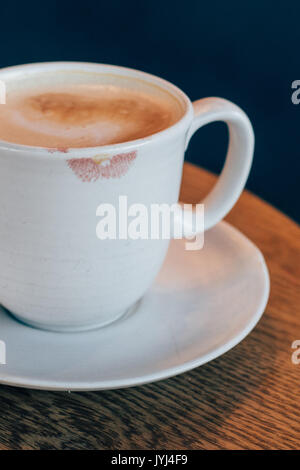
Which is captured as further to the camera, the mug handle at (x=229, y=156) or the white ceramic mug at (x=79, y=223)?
the mug handle at (x=229, y=156)

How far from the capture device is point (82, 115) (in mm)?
574

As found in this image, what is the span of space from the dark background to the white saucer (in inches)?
47.7

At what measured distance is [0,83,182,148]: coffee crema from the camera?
523 mm

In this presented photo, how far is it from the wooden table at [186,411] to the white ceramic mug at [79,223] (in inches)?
3.2

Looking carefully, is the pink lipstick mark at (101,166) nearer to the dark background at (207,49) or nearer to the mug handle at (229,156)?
the mug handle at (229,156)

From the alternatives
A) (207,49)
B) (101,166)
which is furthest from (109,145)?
(207,49)

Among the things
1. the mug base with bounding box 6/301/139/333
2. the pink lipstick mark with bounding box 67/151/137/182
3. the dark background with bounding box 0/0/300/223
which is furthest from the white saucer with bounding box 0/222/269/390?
the dark background with bounding box 0/0/300/223

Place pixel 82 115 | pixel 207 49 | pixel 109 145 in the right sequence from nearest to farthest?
pixel 109 145 → pixel 82 115 → pixel 207 49

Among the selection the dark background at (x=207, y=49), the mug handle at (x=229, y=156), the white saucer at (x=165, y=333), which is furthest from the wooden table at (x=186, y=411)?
the dark background at (x=207, y=49)

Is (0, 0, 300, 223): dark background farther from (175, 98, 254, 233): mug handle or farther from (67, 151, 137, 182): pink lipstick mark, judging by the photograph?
(67, 151, 137, 182): pink lipstick mark

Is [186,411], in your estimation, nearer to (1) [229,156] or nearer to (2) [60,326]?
(2) [60,326]

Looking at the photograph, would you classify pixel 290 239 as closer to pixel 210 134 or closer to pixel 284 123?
pixel 284 123

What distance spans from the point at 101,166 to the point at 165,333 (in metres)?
0.18

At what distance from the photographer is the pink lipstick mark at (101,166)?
439 millimetres
